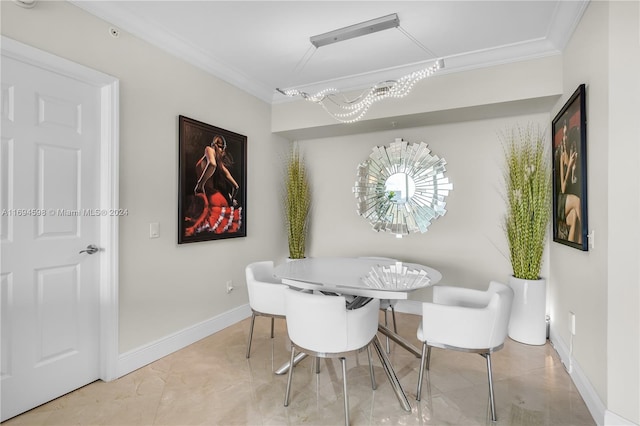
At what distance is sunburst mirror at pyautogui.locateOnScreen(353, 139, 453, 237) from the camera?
3754 mm

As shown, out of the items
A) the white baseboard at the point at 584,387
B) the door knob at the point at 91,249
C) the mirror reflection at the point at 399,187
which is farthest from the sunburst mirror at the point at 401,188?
the door knob at the point at 91,249

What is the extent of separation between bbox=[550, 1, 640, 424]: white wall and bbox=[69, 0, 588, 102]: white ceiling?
1.97ft

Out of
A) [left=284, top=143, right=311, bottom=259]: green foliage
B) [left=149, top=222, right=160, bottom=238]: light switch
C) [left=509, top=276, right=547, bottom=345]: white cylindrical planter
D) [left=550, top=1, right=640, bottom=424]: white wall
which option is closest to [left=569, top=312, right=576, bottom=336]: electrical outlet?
[left=550, top=1, right=640, bottom=424]: white wall

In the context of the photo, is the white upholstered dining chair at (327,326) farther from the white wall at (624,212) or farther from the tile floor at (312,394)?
the white wall at (624,212)

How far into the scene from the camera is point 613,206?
70.0 inches

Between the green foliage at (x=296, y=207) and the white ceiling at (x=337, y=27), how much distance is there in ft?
3.78

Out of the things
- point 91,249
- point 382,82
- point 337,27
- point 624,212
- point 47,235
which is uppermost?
point 337,27

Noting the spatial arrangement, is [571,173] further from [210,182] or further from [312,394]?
[210,182]

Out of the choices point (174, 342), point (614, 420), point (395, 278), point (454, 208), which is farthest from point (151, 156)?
point (614, 420)

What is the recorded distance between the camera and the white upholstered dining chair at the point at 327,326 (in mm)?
1842

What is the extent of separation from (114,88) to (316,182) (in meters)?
2.52

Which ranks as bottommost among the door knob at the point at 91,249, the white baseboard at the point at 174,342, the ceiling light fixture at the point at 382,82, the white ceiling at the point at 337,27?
the white baseboard at the point at 174,342

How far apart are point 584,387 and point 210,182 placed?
10.6 ft

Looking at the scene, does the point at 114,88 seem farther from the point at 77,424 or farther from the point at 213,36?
the point at 77,424
